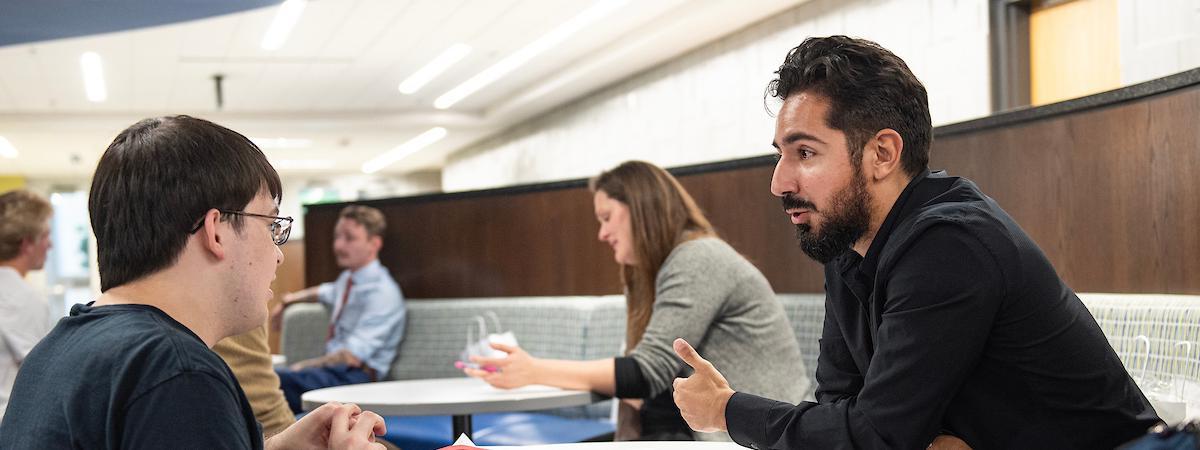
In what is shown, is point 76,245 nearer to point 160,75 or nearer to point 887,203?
point 160,75

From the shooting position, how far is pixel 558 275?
4.39 meters

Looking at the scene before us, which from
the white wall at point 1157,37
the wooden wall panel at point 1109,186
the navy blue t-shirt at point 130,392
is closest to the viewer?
the navy blue t-shirt at point 130,392

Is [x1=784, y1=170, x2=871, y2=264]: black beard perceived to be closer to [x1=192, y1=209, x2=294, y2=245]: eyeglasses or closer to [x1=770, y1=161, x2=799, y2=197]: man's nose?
[x1=770, y1=161, x2=799, y2=197]: man's nose

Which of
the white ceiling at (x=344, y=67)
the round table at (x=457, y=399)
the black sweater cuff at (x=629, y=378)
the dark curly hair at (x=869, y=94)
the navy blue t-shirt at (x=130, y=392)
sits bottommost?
the round table at (x=457, y=399)

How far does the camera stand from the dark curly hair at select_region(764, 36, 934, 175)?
1526mm

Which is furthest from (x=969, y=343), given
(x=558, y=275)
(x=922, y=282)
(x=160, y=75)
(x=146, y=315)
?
(x=160, y=75)

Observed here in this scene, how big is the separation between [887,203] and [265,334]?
1.74 meters

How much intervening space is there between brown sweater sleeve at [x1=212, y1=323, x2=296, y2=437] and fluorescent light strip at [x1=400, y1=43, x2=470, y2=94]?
666 cm

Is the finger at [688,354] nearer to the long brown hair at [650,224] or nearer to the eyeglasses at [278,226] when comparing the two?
the eyeglasses at [278,226]

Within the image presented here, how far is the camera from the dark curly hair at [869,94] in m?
1.53

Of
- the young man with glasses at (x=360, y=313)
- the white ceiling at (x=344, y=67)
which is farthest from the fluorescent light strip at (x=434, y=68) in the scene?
the young man with glasses at (x=360, y=313)

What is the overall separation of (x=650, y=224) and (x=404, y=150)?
13.5 metres

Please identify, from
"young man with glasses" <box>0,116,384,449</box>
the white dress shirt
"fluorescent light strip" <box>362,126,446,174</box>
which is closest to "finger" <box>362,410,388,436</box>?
"young man with glasses" <box>0,116,384,449</box>

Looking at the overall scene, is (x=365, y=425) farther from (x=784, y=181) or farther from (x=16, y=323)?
(x=16, y=323)
